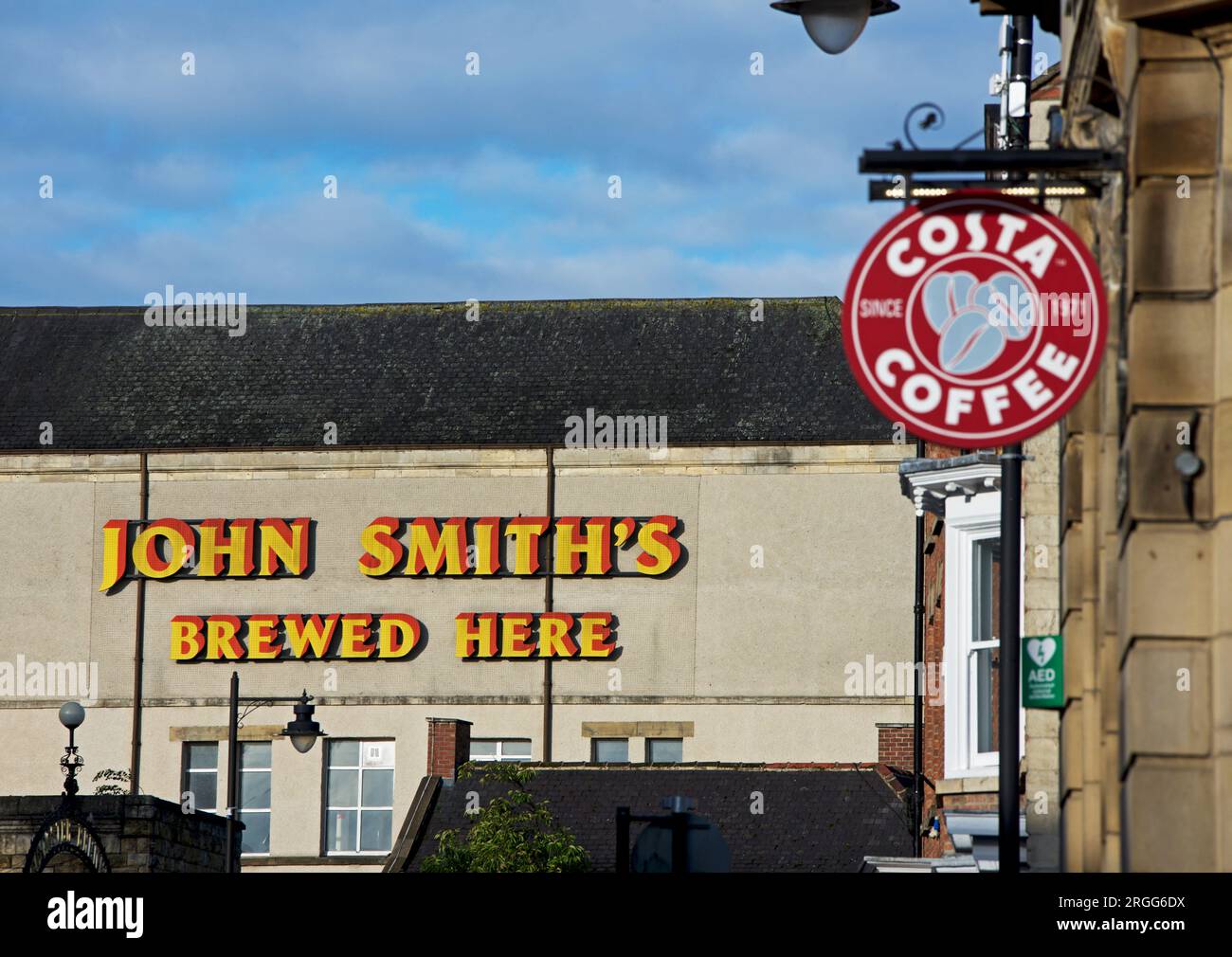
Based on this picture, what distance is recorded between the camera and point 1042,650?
12.7 meters

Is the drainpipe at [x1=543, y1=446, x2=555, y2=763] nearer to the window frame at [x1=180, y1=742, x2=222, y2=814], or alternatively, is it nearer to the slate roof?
the slate roof

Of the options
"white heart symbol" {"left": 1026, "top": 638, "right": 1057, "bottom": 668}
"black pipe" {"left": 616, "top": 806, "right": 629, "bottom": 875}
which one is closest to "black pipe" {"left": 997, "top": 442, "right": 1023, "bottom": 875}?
"white heart symbol" {"left": 1026, "top": 638, "right": 1057, "bottom": 668}

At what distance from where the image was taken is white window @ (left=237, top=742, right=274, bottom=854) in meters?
49.2

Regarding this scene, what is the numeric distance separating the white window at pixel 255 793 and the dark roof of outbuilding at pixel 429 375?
24.0ft

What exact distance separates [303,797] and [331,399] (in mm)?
10756

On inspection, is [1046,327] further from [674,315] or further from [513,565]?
[674,315]

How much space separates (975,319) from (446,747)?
35653mm

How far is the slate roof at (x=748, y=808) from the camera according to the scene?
40.3 metres

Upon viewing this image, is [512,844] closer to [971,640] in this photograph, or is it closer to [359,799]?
[359,799]

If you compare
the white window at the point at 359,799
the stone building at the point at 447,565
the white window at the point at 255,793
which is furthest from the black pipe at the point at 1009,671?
the white window at the point at 255,793

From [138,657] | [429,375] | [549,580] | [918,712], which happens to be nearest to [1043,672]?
[918,712]

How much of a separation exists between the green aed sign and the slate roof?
26355 mm

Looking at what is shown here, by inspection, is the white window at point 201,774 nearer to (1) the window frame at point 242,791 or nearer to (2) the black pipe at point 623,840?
(1) the window frame at point 242,791

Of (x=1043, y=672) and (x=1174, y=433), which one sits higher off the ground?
(x=1174, y=433)
